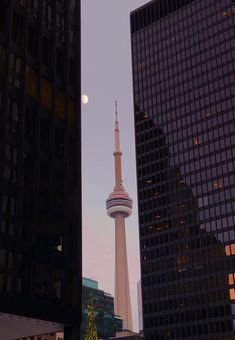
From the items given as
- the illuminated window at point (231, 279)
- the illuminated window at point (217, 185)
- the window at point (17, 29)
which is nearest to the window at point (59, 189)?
the window at point (17, 29)

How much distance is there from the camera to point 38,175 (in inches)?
2014

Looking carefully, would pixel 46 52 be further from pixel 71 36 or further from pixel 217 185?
pixel 217 185

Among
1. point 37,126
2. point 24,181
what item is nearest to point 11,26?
point 37,126

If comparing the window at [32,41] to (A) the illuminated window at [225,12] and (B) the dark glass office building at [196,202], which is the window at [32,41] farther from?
(A) the illuminated window at [225,12]

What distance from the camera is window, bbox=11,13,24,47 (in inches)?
2095

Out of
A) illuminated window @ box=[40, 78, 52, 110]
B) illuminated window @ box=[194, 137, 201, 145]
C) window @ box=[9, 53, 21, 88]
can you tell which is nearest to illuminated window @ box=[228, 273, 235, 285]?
illuminated window @ box=[194, 137, 201, 145]

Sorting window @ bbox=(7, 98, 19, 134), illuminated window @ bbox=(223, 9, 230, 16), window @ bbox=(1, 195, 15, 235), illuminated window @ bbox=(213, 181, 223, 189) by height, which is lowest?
window @ bbox=(1, 195, 15, 235)

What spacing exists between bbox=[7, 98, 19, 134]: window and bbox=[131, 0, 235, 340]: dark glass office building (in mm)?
127670

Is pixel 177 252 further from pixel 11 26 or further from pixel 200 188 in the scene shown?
pixel 11 26

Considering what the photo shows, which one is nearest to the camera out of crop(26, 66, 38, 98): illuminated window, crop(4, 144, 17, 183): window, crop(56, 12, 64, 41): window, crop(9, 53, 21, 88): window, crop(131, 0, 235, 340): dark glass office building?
crop(4, 144, 17, 183): window

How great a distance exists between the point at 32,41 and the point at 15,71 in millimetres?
4857

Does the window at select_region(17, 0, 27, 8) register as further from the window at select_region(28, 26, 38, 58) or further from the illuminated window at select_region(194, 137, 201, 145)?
the illuminated window at select_region(194, 137, 201, 145)

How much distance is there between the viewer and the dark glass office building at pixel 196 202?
17188 cm

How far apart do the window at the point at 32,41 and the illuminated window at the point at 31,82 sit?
1908mm
